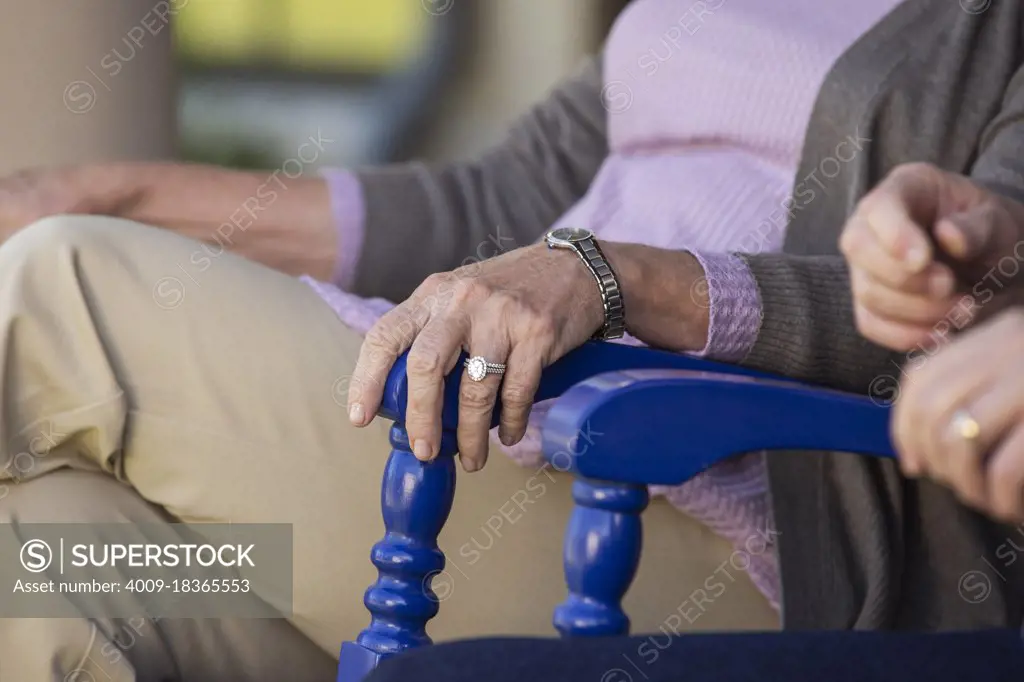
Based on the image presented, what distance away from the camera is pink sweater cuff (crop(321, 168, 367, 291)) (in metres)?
1.65

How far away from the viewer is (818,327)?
44.4 inches

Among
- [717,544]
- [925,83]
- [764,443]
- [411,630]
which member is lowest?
[717,544]

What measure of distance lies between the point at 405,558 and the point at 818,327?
15.8 inches

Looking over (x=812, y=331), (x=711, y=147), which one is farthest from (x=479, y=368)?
(x=711, y=147)

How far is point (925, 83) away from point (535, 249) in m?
0.49

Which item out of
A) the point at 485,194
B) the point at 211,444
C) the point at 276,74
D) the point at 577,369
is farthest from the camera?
the point at 276,74

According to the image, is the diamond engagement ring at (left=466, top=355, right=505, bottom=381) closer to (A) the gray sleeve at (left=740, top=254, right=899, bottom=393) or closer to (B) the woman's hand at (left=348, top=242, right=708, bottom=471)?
(B) the woman's hand at (left=348, top=242, right=708, bottom=471)

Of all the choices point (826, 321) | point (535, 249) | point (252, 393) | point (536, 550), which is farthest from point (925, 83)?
point (252, 393)

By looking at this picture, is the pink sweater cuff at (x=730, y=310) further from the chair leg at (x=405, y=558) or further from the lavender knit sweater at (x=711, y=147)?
the chair leg at (x=405, y=558)

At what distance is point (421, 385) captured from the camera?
3.14ft

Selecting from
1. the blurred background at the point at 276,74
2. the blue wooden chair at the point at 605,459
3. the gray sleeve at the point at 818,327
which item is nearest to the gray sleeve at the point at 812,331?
the gray sleeve at the point at 818,327

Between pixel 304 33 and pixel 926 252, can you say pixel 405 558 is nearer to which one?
pixel 926 252

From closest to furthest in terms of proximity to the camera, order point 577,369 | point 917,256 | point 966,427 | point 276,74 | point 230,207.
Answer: point 966,427
point 917,256
point 577,369
point 230,207
point 276,74

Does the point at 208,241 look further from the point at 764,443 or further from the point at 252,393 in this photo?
the point at 764,443
